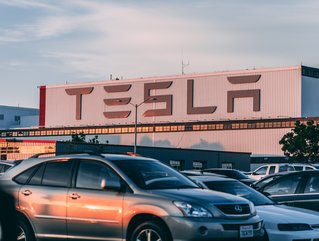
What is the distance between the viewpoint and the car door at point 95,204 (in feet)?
40.2

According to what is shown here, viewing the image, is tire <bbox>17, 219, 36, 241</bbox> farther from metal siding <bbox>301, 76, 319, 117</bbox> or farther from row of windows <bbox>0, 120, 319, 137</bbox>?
metal siding <bbox>301, 76, 319, 117</bbox>

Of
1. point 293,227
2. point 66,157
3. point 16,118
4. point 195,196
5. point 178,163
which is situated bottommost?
point 178,163

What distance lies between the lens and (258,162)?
9375 cm

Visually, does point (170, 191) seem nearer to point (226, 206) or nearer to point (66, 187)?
point (226, 206)

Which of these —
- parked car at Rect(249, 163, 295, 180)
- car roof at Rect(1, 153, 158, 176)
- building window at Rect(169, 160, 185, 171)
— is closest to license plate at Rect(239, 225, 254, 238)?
car roof at Rect(1, 153, 158, 176)

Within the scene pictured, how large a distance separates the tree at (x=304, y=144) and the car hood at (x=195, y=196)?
69.3m

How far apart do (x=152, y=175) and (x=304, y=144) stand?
69669 mm

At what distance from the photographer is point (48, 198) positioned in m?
13.1

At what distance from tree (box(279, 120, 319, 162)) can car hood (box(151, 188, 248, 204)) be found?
227ft

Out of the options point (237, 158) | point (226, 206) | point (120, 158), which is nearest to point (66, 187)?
point (120, 158)

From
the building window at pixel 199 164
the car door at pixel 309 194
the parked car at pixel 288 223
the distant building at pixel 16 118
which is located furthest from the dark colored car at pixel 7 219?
the distant building at pixel 16 118

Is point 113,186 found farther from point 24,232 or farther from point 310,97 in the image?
point 310,97

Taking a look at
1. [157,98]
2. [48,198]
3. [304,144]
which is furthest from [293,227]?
[157,98]

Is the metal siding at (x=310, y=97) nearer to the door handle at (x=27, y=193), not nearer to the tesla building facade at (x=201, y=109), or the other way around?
the tesla building facade at (x=201, y=109)
